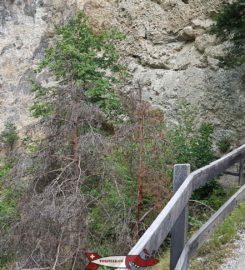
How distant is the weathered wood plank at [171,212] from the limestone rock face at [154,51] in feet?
28.9

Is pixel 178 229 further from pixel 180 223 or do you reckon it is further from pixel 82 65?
pixel 82 65

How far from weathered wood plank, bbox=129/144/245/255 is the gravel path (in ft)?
2.66

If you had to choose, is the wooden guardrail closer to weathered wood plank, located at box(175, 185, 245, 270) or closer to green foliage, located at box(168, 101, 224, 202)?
weathered wood plank, located at box(175, 185, 245, 270)

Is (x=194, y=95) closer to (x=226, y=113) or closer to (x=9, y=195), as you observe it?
(x=226, y=113)

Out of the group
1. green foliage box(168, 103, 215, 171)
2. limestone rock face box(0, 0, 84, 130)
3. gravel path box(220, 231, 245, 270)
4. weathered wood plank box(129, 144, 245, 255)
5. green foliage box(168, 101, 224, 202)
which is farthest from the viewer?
limestone rock face box(0, 0, 84, 130)

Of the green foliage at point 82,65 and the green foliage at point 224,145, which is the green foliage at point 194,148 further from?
the green foliage at point 82,65

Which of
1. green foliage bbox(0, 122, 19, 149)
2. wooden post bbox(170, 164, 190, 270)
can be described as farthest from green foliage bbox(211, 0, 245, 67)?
green foliage bbox(0, 122, 19, 149)

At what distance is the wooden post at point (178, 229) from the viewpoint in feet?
10.4

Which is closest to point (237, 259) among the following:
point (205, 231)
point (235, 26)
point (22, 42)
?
point (205, 231)

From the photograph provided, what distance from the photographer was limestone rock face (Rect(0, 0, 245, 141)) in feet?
43.3

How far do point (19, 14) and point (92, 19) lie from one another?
4.89 meters

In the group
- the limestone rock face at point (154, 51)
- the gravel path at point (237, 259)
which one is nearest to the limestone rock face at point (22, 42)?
the limestone rock face at point (154, 51)

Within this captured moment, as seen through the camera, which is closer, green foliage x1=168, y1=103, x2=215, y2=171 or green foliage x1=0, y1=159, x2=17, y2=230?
green foliage x1=0, y1=159, x2=17, y2=230

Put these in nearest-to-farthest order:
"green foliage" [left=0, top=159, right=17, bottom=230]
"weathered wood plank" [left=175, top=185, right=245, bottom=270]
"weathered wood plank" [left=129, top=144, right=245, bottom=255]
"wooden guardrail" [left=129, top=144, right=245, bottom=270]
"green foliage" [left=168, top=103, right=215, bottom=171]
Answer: "weathered wood plank" [left=129, top=144, right=245, bottom=255], "wooden guardrail" [left=129, top=144, right=245, bottom=270], "weathered wood plank" [left=175, top=185, right=245, bottom=270], "green foliage" [left=0, top=159, right=17, bottom=230], "green foliage" [left=168, top=103, right=215, bottom=171]
